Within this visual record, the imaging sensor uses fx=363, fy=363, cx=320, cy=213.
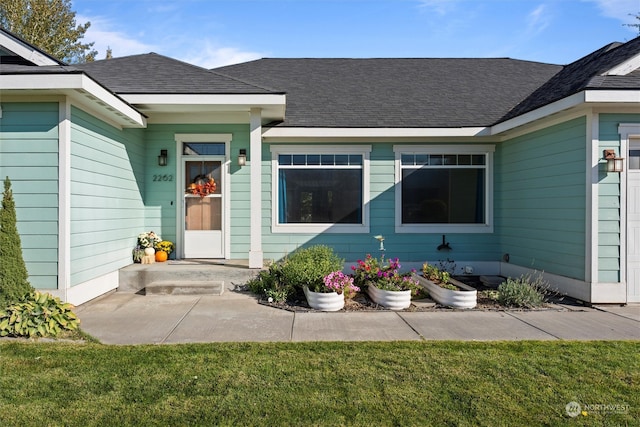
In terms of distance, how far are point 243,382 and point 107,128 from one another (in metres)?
4.98

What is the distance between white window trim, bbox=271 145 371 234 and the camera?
288 inches

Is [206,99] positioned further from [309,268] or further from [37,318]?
[37,318]

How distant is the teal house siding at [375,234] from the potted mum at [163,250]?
1.84 metres

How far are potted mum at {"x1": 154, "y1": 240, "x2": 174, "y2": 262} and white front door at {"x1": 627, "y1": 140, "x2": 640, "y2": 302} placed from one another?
7.65 metres

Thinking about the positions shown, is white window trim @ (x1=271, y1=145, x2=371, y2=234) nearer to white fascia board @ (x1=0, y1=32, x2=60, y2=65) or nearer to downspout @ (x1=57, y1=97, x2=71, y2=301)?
downspout @ (x1=57, y1=97, x2=71, y2=301)

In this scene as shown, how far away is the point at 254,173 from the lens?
Answer: 6.18 meters

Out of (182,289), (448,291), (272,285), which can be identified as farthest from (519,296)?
(182,289)

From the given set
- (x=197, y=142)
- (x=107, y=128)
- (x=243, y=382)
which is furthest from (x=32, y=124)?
(x=243, y=382)

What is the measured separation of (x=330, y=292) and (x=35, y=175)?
4300 mm

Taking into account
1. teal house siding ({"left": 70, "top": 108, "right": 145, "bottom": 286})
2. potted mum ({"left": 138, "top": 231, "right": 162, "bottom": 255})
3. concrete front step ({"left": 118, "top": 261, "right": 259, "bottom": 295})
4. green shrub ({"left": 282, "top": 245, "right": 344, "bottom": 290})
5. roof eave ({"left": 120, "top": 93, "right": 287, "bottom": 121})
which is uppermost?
roof eave ({"left": 120, "top": 93, "right": 287, "bottom": 121})

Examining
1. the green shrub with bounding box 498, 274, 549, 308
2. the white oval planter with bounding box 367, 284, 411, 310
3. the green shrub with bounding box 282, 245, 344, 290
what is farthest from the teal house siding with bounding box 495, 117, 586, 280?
the green shrub with bounding box 282, 245, 344, 290

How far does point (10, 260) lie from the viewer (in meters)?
4.34

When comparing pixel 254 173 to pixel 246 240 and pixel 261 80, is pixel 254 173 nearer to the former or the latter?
pixel 246 240

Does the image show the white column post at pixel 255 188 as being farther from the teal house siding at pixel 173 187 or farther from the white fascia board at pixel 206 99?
the teal house siding at pixel 173 187
